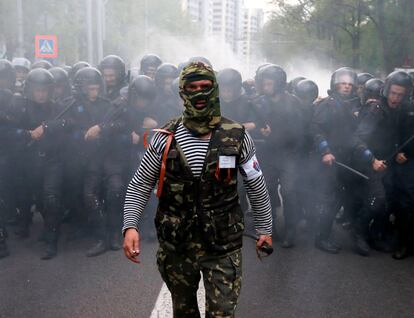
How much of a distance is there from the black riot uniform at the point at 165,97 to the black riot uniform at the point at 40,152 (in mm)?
1212

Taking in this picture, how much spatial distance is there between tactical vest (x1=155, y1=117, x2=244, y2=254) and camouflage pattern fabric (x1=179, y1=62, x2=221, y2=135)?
0.21ft

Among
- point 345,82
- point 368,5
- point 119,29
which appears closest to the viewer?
point 345,82

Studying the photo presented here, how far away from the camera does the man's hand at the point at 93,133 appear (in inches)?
225

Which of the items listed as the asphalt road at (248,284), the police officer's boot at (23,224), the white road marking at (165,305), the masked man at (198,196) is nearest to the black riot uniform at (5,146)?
the police officer's boot at (23,224)

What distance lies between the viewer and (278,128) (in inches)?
242

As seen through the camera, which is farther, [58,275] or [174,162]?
[58,275]

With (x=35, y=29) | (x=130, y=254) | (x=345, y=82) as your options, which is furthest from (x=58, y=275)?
(x=35, y=29)

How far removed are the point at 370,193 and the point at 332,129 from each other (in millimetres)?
778

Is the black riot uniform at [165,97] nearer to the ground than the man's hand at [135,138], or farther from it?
farther from it

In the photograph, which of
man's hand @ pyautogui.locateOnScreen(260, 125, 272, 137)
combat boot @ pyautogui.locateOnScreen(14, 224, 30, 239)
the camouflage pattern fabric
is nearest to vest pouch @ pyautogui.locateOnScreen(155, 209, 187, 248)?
the camouflage pattern fabric

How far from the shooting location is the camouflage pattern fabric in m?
2.79

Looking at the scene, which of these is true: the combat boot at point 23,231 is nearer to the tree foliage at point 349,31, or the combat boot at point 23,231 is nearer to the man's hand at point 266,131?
the man's hand at point 266,131

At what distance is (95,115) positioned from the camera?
594cm

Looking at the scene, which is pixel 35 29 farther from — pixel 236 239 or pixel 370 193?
pixel 236 239
